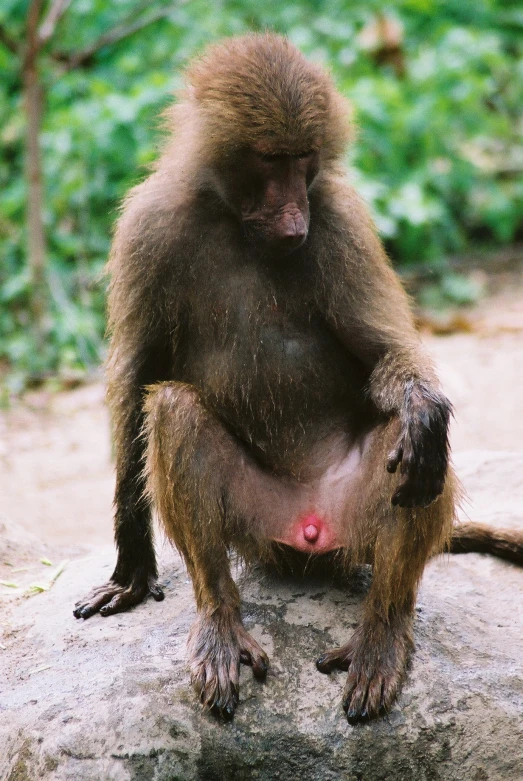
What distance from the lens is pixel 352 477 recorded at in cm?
347

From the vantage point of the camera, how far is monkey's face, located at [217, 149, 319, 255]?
323cm

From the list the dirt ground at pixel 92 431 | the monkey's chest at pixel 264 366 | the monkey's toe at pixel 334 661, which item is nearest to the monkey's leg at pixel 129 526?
the monkey's chest at pixel 264 366

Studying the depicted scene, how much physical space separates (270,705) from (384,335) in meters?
1.34

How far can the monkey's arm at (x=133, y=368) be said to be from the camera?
349 centimetres

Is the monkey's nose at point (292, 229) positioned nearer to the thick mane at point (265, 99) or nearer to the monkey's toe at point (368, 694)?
the thick mane at point (265, 99)

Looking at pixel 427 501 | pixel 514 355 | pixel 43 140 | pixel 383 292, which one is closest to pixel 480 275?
pixel 514 355

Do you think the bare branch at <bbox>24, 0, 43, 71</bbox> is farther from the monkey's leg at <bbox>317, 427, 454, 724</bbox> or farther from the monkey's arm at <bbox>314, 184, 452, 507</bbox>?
the monkey's leg at <bbox>317, 427, 454, 724</bbox>

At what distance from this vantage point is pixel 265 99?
319 centimetres

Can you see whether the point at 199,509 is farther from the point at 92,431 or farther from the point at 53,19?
the point at 53,19

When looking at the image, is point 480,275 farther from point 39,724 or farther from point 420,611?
Result: point 39,724

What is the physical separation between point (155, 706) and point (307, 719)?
0.48 m

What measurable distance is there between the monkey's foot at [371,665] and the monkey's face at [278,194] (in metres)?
1.34

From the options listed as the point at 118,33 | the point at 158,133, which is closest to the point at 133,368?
the point at 158,133

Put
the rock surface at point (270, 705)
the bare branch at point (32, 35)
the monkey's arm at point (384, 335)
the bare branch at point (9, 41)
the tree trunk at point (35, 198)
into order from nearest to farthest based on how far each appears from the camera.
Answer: the rock surface at point (270, 705) → the monkey's arm at point (384, 335) → the bare branch at point (32, 35) → the bare branch at point (9, 41) → the tree trunk at point (35, 198)
